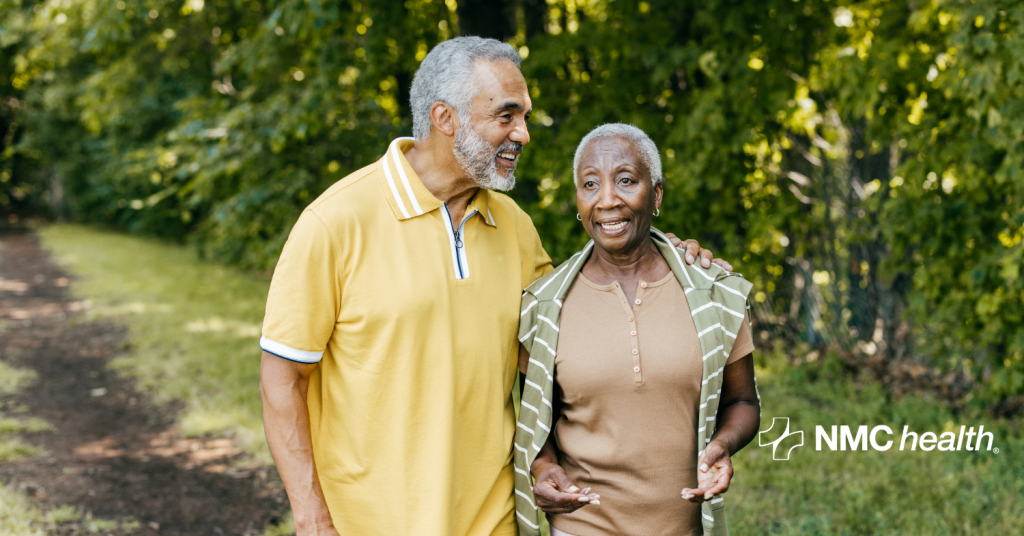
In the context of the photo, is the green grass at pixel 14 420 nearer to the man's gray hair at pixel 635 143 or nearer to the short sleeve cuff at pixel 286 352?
the short sleeve cuff at pixel 286 352

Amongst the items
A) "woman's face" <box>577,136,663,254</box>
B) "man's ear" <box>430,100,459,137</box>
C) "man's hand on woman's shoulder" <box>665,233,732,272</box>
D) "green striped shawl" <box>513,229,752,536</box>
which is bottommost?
"green striped shawl" <box>513,229,752,536</box>

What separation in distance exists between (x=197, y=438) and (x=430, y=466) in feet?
15.3

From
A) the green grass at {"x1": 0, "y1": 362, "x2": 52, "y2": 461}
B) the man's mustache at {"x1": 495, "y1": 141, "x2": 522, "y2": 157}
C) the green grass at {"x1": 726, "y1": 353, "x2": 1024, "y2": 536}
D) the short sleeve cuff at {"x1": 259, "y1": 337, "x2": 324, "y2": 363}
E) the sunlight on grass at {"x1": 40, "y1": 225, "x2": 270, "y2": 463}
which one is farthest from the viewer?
the sunlight on grass at {"x1": 40, "y1": 225, "x2": 270, "y2": 463}

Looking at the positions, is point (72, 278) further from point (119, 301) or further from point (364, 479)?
point (364, 479)

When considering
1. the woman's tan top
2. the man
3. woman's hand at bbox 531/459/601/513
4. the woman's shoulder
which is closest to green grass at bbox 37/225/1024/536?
the woman's tan top

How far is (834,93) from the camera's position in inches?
246

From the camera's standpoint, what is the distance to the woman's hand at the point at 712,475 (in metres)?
1.94

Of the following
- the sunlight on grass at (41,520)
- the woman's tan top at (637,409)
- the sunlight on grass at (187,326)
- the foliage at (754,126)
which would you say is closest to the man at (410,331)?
the woman's tan top at (637,409)

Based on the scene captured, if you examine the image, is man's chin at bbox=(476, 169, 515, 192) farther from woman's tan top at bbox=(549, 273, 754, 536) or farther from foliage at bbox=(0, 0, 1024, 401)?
foliage at bbox=(0, 0, 1024, 401)

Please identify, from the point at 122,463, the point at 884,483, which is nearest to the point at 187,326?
the point at 122,463

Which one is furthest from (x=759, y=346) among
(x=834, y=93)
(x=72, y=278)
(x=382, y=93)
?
(x=72, y=278)

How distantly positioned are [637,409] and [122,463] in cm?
477

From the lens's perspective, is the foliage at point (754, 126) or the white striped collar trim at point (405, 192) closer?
the white striped collar trim at point (405, 192)

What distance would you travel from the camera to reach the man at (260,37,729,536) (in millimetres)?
1966
